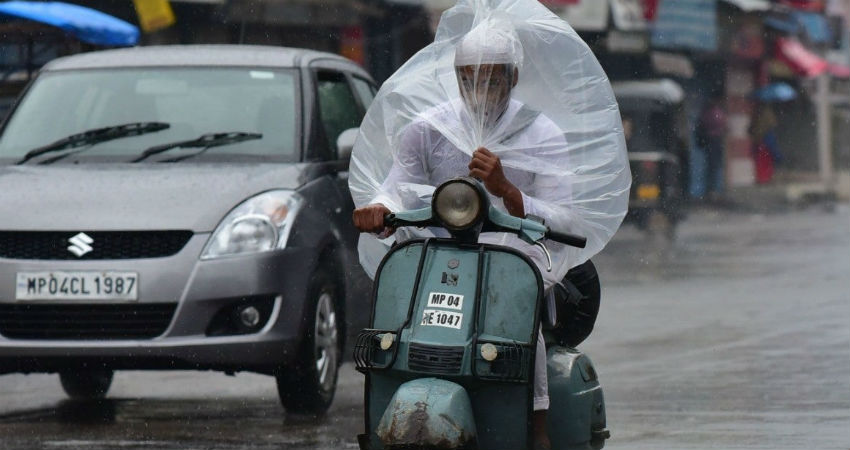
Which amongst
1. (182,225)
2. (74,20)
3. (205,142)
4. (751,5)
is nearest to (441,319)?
(182,225)

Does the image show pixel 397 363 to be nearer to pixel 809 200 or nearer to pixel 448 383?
pixel 448 383

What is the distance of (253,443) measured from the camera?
761 centimetres

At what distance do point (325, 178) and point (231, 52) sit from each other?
102 centimetres

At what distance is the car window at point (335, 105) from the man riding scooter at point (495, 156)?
3.63 metres

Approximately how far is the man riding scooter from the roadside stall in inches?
490

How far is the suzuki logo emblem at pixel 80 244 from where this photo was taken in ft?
26.5

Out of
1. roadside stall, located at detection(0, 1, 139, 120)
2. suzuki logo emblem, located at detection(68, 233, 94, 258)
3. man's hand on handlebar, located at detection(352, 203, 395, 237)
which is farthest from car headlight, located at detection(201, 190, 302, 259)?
roadside stall, located at detection(0, 1, 139, 120)

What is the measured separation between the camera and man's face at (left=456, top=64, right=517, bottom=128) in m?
5.35

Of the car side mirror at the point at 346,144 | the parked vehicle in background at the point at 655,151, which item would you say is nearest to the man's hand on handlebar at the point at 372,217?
the car side mirror at the point at 346,144

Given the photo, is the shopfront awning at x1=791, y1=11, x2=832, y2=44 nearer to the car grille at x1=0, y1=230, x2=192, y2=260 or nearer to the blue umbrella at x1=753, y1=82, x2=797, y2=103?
the blue umbrella at x1=753, y1=82, x2=797, y2=103

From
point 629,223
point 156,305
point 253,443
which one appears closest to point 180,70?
point 156,305

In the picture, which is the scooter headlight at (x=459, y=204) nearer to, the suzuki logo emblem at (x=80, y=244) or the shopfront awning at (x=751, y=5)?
the suzuki logo emblem at (x=80, y=244)

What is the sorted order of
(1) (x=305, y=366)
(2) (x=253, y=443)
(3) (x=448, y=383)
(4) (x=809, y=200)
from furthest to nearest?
(4) (x=809, y=200)
(1) (x=305, y=366)
(2) (x=253, y=443)
(3) (x=448, y=383)

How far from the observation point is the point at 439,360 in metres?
4.95
